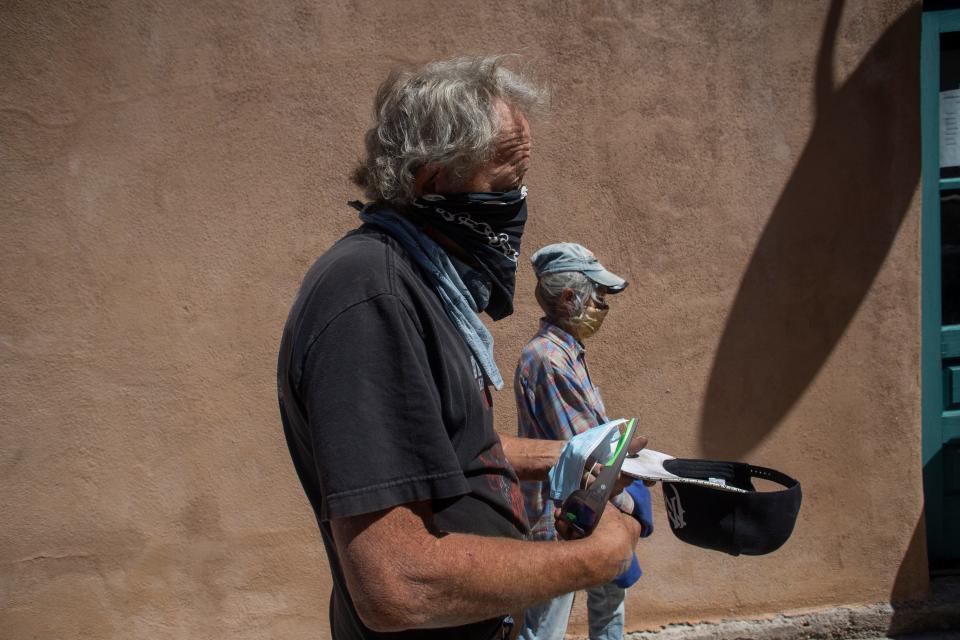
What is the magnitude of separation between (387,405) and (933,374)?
11.1 ft

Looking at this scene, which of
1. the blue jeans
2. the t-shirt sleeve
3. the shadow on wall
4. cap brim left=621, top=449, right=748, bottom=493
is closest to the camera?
the t-shirt sleeve

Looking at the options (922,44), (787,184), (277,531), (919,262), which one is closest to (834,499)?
(919,262)

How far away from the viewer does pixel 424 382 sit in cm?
113

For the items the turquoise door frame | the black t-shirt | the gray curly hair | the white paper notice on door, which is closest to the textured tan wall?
the turquoise door frame

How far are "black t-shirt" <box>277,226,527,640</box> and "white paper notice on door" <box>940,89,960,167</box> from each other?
10.7ft

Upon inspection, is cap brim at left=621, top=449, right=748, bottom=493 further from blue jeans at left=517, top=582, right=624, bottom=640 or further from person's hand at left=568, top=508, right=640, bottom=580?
blue jeans at left=517, top=582, right=624, bottom=640

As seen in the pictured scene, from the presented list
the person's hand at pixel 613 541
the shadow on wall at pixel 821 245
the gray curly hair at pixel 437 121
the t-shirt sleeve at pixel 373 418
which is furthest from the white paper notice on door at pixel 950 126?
the t-shirt sleeve at pixel 373 418

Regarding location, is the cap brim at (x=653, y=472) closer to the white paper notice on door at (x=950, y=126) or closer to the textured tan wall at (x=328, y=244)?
the textured tan wall at (x=328, y=244)

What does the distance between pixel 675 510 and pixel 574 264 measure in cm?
142

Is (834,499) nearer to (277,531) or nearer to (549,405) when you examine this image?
(549,405)

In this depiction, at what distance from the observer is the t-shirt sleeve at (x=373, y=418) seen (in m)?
1.09

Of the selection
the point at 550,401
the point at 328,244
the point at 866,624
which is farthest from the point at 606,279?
the point at 866,624

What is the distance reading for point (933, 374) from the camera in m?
3.63

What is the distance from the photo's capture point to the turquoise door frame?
3.51 meters
